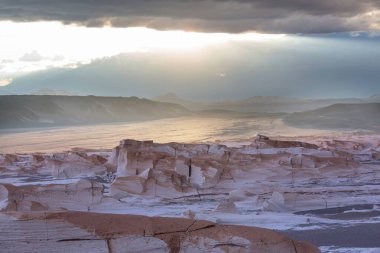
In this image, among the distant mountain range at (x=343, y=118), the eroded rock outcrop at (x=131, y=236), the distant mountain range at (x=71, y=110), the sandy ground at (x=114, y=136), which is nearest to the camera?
the eroded rock outcrop at (x=131, y=236)

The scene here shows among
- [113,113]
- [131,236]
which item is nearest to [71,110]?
[113,113]

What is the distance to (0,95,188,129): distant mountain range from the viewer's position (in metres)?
95.0

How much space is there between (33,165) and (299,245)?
18.9 metres

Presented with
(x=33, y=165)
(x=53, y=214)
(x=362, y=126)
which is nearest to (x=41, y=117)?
(x=362, y=126)

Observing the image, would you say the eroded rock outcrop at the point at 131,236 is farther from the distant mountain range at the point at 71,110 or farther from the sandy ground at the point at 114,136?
the distant mountain range at the point at 71,110

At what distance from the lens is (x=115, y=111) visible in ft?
387

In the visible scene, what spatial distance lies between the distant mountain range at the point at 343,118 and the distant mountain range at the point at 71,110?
123ft

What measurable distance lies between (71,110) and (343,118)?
52.3 m

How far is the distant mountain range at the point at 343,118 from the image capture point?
69.9 m

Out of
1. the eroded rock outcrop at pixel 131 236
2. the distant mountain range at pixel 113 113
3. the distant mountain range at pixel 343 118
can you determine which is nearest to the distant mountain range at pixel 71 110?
the distant mountain range at pixel 113 113

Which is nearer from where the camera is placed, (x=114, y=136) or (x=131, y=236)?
(x=131, y=236)

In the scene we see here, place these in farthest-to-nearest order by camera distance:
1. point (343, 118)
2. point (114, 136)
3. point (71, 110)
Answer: point (71, 110) < point (343, 118) < point (114, 136)

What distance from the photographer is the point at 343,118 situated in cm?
7800

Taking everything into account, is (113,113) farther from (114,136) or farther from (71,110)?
(114,136)
